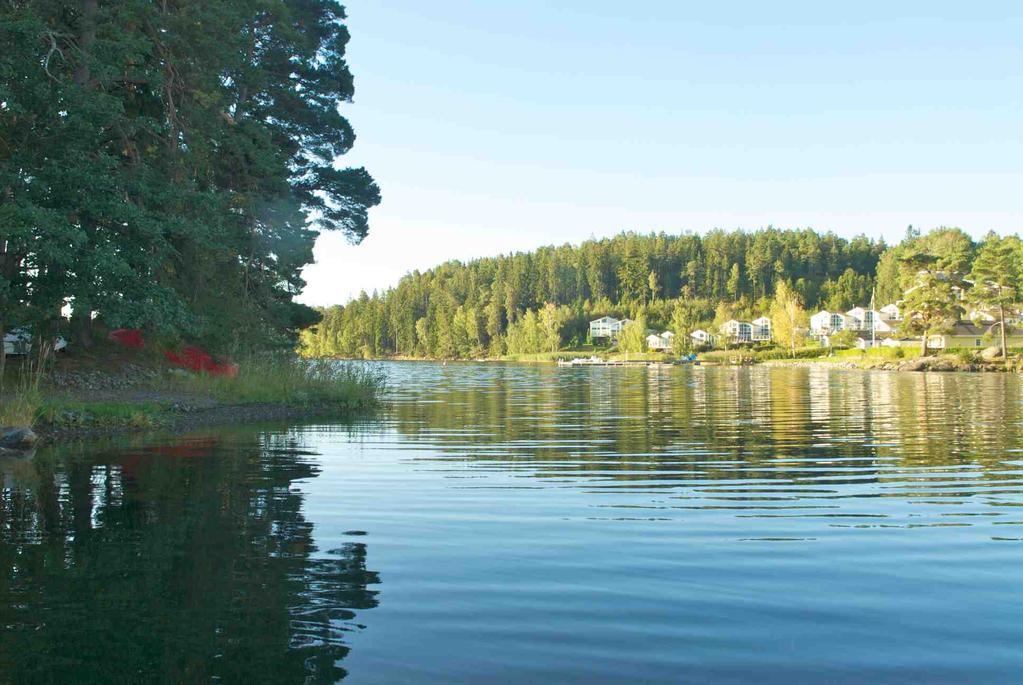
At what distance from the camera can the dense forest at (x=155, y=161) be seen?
19.0m

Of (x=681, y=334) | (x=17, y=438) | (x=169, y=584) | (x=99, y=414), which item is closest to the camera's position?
(x=169, y=584)

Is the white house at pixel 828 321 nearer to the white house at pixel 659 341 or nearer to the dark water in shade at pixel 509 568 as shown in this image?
the white house at pixel 659 341

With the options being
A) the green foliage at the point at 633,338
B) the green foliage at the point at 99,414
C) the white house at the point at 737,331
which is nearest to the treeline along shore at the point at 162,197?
the green foliage at the point at 99,414

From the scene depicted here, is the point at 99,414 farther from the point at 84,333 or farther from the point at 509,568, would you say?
the point at 509,568

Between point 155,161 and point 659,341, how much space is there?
157 m

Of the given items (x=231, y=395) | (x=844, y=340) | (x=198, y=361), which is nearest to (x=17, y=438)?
(x=231, y=395)

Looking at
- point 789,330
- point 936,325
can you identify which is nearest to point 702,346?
point 789,330

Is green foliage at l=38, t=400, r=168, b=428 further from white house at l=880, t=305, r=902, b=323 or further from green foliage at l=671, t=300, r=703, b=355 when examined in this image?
white house at l=880, t=305, r=902, b=323

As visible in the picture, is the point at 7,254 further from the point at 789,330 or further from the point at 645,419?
the point at 789,330

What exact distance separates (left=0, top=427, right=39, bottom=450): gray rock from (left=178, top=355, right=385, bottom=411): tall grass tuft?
34.9 ft

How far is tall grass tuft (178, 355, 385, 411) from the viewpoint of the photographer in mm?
28312

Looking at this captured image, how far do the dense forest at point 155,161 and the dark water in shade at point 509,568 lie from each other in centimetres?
545

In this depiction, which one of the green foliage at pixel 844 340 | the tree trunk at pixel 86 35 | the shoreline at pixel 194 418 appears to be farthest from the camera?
the green foliage at pixel 844 340

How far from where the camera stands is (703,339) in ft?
568
